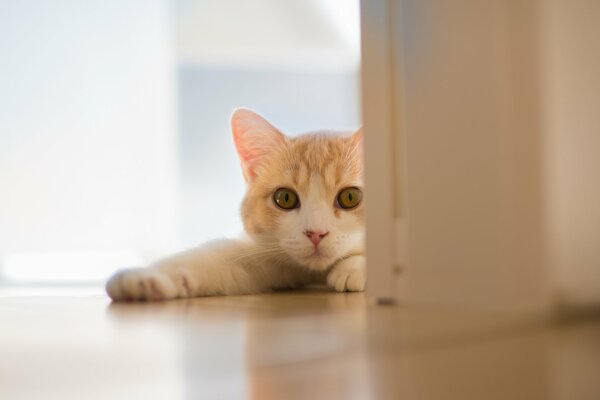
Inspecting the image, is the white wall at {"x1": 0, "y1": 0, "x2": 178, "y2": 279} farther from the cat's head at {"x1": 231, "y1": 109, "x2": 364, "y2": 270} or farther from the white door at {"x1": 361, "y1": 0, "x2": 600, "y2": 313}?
the white door at {"x1": 361, "y1": 0, "x2": 600, "y2": 313}

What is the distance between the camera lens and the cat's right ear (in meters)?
1.91

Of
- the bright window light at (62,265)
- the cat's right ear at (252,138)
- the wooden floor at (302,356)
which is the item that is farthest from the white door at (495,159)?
the bright window light at (62,265)

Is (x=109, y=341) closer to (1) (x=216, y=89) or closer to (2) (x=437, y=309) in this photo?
(2) (x=437, y=309)

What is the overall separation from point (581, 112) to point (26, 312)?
102 centimetres

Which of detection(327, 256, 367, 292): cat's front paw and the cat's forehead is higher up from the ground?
the cat's forehead

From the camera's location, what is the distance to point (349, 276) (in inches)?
61.8

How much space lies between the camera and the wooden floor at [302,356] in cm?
55

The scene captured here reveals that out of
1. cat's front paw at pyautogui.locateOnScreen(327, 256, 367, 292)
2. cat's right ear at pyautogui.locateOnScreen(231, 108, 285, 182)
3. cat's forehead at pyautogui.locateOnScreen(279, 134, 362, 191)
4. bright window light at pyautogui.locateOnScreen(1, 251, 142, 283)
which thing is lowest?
bright window light at pyautogui.locateOnScreen(1, 251, 142, 283)

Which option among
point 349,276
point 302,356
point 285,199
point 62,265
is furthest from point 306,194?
point 62,265

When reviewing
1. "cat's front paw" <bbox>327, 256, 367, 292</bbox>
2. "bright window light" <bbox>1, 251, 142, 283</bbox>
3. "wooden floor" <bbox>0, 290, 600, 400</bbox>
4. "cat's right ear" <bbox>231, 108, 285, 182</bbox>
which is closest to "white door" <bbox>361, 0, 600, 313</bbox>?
"wooden floor" <bbox>0, 290, 600, 400</bbox>

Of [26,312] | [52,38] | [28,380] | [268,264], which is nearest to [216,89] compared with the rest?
[52,38]

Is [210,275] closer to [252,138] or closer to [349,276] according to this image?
[349,276]

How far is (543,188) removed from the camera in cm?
96

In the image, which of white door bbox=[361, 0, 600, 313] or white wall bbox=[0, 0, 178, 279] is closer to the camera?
white door bbox=[361, 0, 600, 313]
